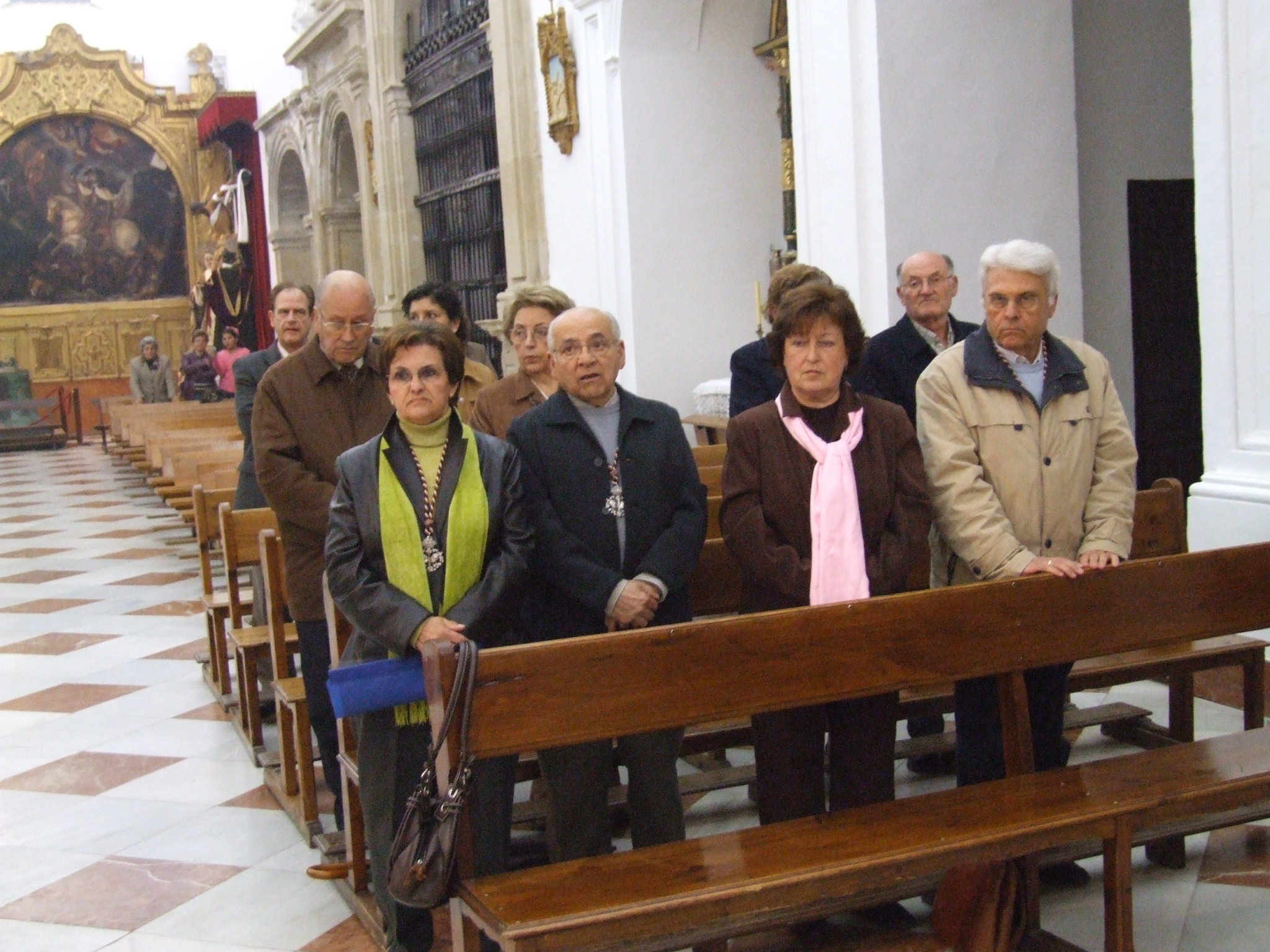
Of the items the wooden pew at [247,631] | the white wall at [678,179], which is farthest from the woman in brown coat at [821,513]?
the white wall at [678,179]

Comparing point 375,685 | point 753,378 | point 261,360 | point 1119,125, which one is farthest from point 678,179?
point 375,685

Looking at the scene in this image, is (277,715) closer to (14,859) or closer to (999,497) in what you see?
(14,859)

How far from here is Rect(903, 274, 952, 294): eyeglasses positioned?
4.04 meters

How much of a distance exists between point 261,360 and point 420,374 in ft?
7.82

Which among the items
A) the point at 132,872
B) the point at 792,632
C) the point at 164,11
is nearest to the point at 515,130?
the point at 132,872

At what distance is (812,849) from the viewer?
2.53 metres

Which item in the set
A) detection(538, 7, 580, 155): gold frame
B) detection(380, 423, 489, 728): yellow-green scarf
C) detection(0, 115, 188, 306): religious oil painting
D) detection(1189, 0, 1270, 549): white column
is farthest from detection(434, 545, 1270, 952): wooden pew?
detection(0, 115, 188, 306): religious oil painting

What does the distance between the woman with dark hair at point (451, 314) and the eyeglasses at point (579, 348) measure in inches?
49.0

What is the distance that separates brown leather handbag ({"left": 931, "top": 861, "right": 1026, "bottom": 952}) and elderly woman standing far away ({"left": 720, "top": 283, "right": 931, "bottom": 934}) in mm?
271

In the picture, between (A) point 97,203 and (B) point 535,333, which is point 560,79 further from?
(A) point 97,203

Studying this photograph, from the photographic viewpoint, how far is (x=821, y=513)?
9.63 feet

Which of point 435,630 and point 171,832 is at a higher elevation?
point 435,630

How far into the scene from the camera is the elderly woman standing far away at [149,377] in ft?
55.7

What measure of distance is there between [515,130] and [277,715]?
6.34 meters
